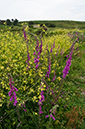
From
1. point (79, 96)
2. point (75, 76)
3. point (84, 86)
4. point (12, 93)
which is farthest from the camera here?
point (75, 76)

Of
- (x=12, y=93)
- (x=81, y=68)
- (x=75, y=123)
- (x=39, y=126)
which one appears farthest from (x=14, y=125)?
(x=81, y=68)

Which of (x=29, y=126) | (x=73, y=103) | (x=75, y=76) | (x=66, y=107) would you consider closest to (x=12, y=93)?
(x=29, y=126)

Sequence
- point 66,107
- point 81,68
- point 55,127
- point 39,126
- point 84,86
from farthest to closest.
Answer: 1. point 81,68
2. point 84,86
3. point 66,107
4. point 55,127
5. point 39,126

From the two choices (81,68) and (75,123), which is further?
(81,68)

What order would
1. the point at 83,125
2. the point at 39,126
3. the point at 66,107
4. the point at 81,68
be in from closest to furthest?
the point at 39,126 → the point at 83,125 → the point at 66,107 → the point at 81,68

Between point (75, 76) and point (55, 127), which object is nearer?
point (55, 127)

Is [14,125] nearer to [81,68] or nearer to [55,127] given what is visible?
[55,127]

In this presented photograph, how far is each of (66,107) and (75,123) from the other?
0.65m

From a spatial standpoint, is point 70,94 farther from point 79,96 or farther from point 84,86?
point 84,86

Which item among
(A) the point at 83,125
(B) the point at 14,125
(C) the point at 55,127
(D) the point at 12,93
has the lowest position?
(A) the point at 83,125

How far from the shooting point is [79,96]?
3760 millimetres

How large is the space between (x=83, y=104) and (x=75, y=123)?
1046 mm

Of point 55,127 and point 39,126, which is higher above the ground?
point 39,126

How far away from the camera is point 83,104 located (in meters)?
3.41
